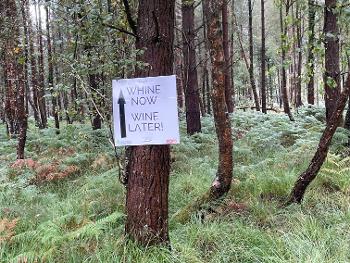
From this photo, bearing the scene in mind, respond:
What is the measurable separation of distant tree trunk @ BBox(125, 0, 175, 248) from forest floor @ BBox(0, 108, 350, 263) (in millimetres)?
215

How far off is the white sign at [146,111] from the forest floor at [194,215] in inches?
38.9

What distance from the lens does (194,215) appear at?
4.54 meters

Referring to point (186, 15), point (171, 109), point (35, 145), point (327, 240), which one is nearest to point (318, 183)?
point (327, 240)

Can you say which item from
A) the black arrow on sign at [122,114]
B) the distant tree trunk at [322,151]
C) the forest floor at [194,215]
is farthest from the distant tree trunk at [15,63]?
the distant tree trunk at [322,151]

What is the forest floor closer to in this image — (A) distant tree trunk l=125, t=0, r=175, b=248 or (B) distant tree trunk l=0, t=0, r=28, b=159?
(A) distant tree trunk l=125, t=0, r=175, b=248

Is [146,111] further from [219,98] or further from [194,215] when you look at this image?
[194,215]

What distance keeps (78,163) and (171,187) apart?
10.3ft

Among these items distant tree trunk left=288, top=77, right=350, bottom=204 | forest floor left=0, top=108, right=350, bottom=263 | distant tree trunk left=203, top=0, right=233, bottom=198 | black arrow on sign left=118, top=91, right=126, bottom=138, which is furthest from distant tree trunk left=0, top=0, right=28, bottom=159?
distant tree trunk left=288, top=77, right=350, bottom=204

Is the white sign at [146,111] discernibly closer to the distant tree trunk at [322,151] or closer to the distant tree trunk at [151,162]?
the distant tree trunk at [151,162]

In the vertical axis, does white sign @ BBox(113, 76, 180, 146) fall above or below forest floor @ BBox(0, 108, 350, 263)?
above

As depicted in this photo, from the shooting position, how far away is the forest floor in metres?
3.51

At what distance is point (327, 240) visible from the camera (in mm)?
3613

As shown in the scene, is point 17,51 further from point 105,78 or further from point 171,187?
point 171,187

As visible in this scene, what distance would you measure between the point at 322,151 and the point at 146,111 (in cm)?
233
